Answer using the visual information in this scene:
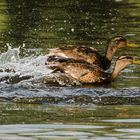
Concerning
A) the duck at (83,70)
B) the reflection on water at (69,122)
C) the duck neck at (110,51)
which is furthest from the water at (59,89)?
the duck neck at (110,51)

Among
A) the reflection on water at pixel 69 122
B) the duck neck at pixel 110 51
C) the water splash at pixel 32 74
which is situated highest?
the duck neck at pixel 110 51

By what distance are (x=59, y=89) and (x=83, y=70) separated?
158 centimetres

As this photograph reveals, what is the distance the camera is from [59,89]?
1431cm

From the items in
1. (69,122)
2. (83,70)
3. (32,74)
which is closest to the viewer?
(69,122)

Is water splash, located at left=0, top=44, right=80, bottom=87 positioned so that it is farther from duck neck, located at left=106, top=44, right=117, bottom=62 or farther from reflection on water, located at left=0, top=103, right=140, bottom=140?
reflection on water, located at left=0, top=103, right=140, bottom=140

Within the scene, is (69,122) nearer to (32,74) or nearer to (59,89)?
(59,89)

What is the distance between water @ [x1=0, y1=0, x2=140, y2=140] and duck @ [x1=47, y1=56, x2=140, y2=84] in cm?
20

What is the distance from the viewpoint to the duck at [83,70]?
15.7 meters

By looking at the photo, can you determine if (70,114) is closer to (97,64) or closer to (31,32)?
(97,64)

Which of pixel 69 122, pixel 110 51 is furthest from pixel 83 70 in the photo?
pixel 69 122

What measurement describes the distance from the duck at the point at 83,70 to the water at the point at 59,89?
0.20m

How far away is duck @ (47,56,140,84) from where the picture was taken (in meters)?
15.7

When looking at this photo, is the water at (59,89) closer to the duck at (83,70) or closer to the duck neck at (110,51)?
the duck at (83,70)

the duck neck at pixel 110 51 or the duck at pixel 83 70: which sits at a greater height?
the duck neck at pixel 110 51
